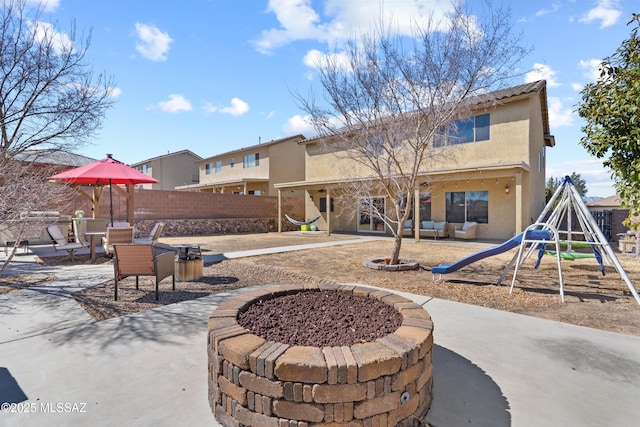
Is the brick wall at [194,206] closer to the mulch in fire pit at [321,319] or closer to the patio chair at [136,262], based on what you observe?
the patio chair at [136,262]

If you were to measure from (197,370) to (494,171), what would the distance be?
Result: 11.2 metres

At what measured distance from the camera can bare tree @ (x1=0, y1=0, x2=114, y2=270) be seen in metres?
5.49

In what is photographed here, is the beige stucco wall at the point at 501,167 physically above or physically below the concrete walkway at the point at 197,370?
above

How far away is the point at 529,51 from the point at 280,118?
5.63 metres

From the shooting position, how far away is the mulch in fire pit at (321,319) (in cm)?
228

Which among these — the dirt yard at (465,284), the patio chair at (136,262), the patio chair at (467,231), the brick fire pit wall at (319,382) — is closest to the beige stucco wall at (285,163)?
the patio chair at (467,231)

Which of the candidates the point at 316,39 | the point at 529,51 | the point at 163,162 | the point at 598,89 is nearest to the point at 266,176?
the point at 163,162

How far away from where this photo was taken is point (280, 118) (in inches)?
328

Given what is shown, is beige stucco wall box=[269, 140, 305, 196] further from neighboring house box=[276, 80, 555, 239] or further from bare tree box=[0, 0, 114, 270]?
bare tree box=[0, 0, 114, 270]

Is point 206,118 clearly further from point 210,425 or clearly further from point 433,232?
point 210,425

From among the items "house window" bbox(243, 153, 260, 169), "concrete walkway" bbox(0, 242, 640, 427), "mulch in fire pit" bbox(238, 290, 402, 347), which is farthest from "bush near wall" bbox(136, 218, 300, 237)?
"mulch in fire pit" bbox(238, 290, 402, 347)

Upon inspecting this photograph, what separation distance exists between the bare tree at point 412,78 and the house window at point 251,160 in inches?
629

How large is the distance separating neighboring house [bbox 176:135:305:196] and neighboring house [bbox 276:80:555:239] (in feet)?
24.8

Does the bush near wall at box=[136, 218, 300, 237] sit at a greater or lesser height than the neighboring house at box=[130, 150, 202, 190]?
lesser
